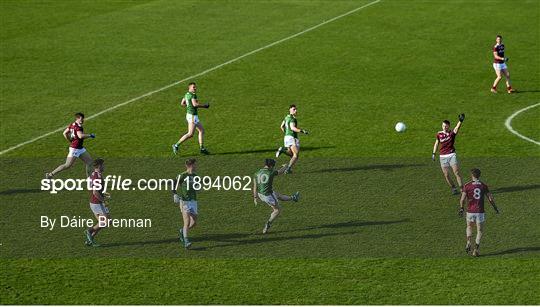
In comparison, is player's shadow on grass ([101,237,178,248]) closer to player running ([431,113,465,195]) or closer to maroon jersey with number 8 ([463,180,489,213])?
maroon jersey with number 8 ([463,180,489,213])

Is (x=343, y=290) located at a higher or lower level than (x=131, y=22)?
lower

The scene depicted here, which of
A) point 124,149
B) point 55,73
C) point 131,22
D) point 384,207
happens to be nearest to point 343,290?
point 384,207

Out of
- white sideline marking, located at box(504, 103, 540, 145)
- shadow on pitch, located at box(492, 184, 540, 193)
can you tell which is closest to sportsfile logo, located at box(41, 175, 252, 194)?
shadow on pitch, located at box(492, 184, 540, 193)

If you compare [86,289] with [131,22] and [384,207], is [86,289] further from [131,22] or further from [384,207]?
[131,22]

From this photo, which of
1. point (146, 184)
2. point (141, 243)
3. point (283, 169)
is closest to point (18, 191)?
point (146, 184)

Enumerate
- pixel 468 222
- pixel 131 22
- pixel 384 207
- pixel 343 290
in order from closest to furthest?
1. pixel 343 290
2. pixel 468 222
3. pixel 384 207
4. pixel 131 22

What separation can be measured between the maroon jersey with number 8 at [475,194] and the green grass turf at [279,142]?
3.97 ft

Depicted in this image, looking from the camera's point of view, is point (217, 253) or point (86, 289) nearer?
point (86, 289)

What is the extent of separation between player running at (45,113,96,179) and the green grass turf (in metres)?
0.99

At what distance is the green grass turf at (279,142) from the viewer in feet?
69.6

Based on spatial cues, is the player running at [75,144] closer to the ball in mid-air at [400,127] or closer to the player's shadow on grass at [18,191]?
the player's shadow on grass at [18,191]

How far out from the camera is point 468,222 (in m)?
22.0

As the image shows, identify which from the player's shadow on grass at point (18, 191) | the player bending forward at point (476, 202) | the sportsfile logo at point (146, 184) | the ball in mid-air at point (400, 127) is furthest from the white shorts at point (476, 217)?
the player's shadow on grass at point (18, 191)

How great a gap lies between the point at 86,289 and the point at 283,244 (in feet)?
16.4
